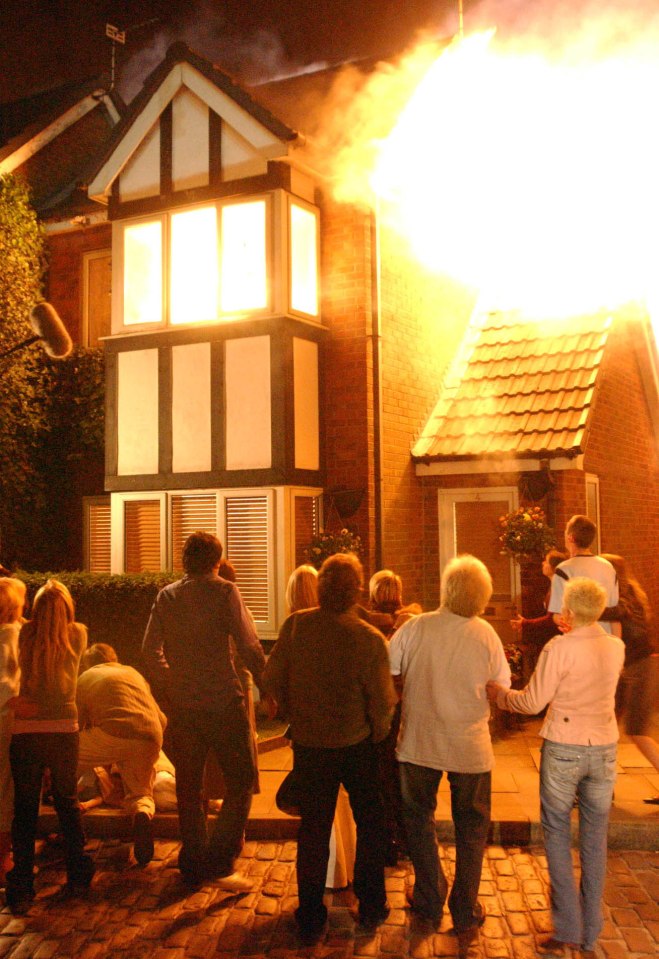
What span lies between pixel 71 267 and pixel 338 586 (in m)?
10.8

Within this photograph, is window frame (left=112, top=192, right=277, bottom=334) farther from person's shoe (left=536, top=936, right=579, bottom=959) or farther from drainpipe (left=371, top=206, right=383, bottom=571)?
person's shoe (left=536, top=936, right=579, bottom=959)

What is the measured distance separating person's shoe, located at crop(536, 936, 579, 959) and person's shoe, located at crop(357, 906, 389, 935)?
0.78 metres

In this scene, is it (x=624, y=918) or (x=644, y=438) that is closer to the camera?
(x=624, y=918)

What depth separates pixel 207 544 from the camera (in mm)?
5402

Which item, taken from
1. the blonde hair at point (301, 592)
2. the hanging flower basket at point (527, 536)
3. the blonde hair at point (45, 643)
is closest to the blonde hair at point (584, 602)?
the blonde hair at point (301, 592)

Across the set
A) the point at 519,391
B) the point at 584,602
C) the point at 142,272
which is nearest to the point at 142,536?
the point at 142,272

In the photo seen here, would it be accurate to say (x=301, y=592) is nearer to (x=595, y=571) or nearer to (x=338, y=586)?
(x=338, y=586)

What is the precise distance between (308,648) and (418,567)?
7.25 metres

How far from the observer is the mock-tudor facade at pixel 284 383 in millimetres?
10672

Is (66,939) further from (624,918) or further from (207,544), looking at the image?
(624,918)

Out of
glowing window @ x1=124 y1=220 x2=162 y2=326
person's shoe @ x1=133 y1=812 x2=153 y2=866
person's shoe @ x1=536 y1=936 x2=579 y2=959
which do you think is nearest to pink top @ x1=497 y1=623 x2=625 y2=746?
person's shoe @ x1=536 y1=936 x2=579 y2=959

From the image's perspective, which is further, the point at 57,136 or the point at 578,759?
the point at 57,136

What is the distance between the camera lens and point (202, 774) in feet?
17.3

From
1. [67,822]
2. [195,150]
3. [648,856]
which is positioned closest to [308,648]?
[67,822]
